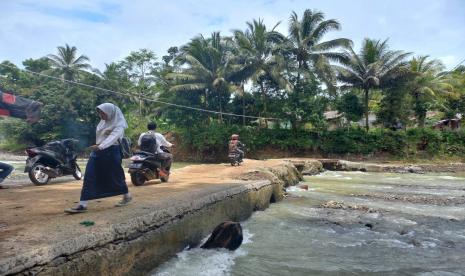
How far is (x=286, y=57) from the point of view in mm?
30375

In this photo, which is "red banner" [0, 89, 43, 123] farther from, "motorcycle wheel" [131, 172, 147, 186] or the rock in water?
the rock in water

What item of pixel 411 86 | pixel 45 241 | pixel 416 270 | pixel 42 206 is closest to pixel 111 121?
pixel 42 206

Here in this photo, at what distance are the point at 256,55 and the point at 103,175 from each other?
83.0 ft

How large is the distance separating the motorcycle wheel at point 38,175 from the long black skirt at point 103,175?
12.9ft

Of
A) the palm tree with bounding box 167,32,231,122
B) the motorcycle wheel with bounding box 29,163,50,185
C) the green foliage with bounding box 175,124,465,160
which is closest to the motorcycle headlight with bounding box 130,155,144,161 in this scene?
the motorcycle wheel with bounding box 29,163,50,185

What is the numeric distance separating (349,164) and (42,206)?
1994 cm

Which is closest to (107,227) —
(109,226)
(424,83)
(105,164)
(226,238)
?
(109,226)

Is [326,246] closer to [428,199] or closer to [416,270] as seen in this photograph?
[416,270]

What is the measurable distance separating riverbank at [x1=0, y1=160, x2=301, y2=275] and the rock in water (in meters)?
0.29

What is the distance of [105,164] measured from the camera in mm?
5109

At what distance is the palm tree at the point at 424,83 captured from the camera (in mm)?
28617

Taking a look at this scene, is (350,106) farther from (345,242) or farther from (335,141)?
(345,242)

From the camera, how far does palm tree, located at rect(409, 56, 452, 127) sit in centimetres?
2862

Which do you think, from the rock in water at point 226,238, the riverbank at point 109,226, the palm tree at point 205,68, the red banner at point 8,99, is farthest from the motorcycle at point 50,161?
the palm tree at point 205,68
